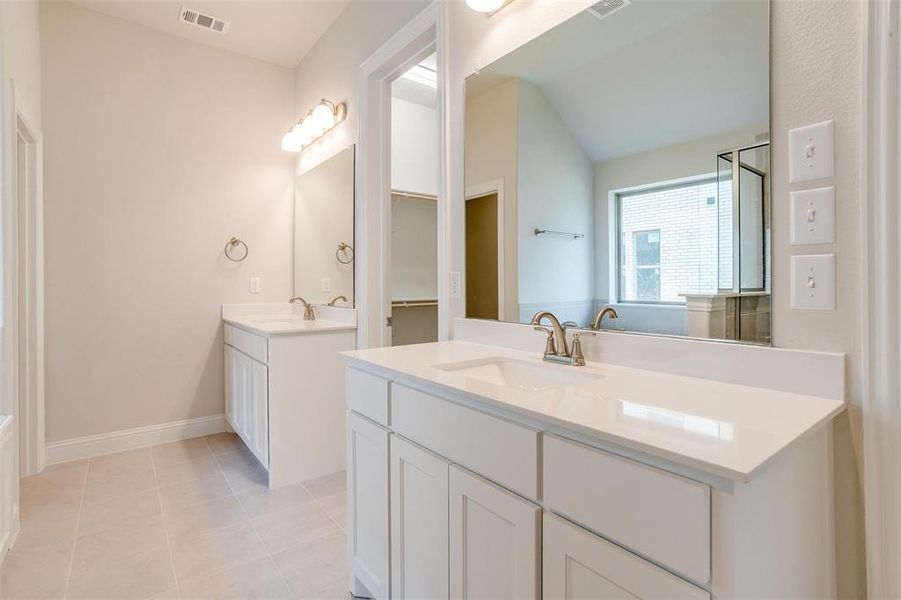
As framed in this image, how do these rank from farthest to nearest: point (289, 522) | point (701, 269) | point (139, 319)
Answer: point (139, 319) < point (289, 522) < point (701, 269)

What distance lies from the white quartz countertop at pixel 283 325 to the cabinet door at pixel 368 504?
1054mm

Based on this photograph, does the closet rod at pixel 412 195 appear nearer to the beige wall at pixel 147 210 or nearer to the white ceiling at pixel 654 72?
the beige wall at pixel 147 210

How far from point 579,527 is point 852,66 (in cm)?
103

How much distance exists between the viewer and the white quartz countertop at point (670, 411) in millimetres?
659

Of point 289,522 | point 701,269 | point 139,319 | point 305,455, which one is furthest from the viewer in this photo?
point 139,319

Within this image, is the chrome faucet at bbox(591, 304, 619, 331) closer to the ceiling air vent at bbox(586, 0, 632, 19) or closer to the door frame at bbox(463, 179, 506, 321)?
the door frame at bbox(463, 179, 506, 321)

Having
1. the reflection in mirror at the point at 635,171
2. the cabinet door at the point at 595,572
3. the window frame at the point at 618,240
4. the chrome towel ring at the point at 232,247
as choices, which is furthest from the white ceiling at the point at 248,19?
the cabinet door at the point at 595,572

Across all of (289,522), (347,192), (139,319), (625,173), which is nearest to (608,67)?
(625,173)

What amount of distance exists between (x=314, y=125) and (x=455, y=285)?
1.78m

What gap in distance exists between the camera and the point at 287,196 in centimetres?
351

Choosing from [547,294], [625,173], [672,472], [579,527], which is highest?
[625,173]

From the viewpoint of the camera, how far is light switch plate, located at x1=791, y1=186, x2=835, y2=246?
0.91m

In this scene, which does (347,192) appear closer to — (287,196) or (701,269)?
(287,196)

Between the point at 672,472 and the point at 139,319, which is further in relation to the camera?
the point at 139,319
